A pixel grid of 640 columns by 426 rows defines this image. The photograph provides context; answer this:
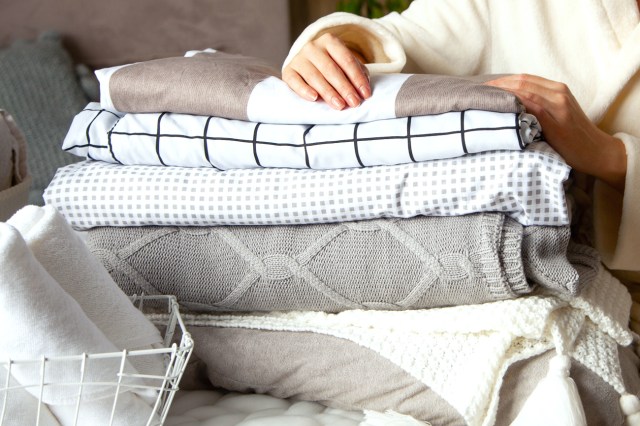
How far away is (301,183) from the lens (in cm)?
69

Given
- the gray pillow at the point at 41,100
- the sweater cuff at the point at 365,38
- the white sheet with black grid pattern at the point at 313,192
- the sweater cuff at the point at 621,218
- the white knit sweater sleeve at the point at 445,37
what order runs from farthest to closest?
the gray pillow at the point at 41,100
the white knit sweater sleeve at the point at 445,37
the sweater cuff at the point at 365,38
the sweater cuff at the point at 621,218
the white sheet with black grid pattern at the point at 313,192

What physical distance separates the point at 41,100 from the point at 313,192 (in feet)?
3.16

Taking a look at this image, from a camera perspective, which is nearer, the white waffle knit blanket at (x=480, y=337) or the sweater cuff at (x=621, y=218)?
the white waffle knit blanket at (x=480, y=337)

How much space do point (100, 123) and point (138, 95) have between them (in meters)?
0.07

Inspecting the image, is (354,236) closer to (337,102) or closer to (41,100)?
(337,102)

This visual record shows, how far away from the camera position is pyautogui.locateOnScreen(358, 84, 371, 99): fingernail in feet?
2.24

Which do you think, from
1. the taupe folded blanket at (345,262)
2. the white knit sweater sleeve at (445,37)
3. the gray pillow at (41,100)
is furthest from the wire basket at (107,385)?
the gray pillow at (41,100)

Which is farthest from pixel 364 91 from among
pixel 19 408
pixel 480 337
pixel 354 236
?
pixel 19 408

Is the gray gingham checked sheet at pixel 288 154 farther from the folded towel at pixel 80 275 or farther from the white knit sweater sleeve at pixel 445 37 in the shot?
the white knit sweater sleeve at pixel 445 37

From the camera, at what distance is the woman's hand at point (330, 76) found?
686 millimetres

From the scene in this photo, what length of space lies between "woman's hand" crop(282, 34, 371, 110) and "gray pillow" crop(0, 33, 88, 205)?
808 mm

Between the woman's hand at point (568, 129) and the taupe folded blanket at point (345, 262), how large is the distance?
88mm

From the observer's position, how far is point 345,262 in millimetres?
681

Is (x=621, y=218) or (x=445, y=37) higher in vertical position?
(x=445, y=37)
